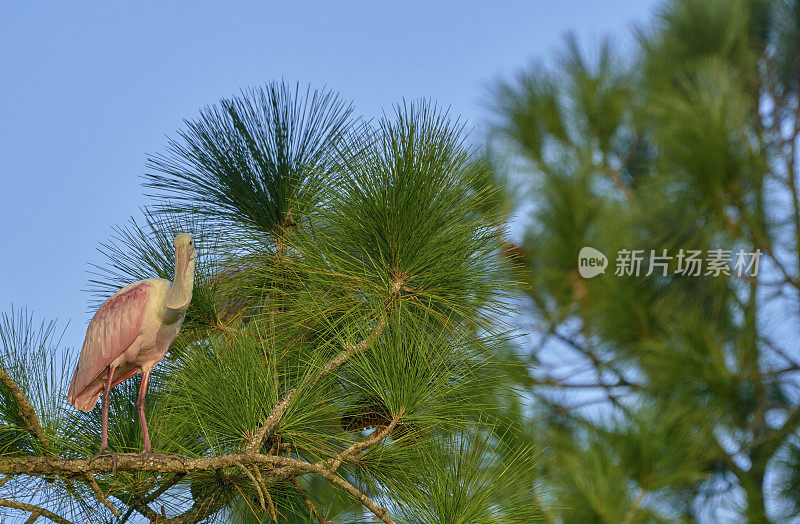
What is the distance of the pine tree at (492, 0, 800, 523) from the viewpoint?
264cm

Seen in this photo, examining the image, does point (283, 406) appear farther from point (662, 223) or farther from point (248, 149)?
point (662, 223)

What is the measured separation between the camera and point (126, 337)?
4.29ft

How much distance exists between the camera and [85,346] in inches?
52.7

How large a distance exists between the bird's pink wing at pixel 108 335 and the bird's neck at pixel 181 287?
0.06 meters

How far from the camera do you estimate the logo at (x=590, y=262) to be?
3.38 metres

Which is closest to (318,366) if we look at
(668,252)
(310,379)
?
(310,379)

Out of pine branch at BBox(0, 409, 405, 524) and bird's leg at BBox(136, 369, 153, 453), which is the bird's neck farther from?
pine branch at BBox(0, 409, 405, 524)

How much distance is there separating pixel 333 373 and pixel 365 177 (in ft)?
0.99

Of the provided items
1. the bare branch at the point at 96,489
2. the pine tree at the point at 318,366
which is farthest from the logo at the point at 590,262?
the bare branch at the point at 96,489

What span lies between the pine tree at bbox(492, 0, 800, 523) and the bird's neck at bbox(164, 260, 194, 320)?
1.28m

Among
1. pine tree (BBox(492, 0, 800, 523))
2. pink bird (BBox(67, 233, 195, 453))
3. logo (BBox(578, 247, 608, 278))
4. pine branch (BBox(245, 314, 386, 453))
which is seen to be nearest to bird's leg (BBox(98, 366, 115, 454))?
pink bird (BBox(67, 233, 195, 453))

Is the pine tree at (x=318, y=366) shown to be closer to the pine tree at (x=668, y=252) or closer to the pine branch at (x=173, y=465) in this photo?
the pine branch at (x=173, y=465)

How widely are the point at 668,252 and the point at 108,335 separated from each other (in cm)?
227

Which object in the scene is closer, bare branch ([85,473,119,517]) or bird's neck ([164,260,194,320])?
bare branch ([85,473,119,517])
